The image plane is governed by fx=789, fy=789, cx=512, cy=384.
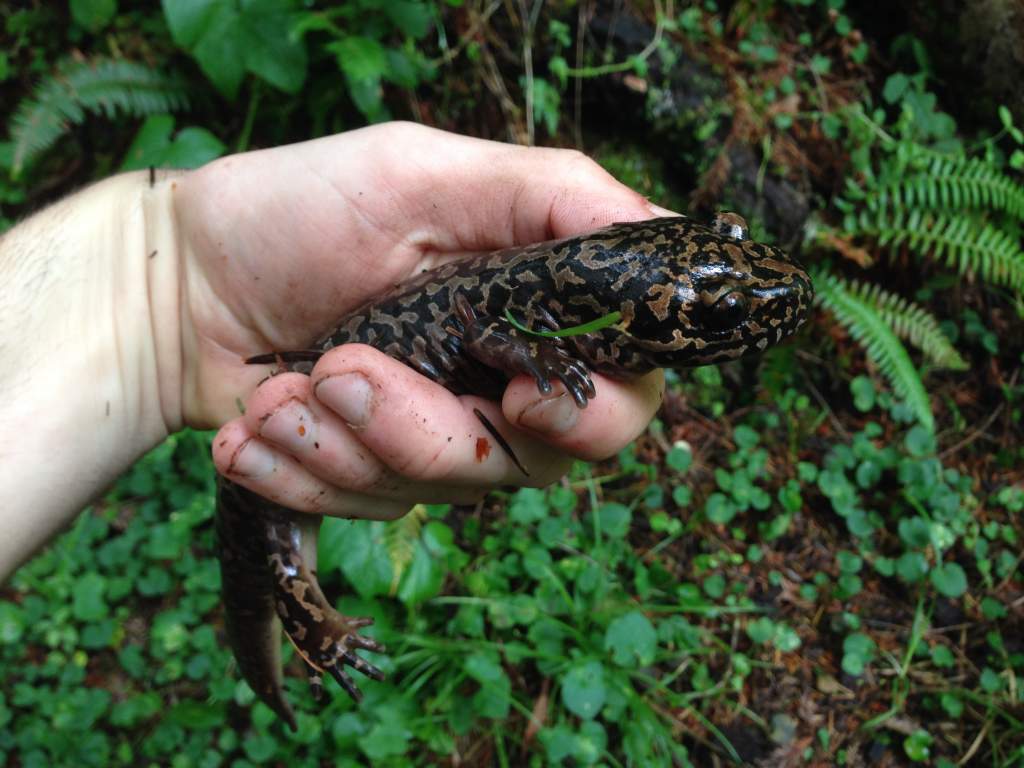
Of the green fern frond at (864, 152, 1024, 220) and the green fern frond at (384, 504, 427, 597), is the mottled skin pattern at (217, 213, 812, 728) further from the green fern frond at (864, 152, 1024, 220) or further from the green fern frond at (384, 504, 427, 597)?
the green fern frond at (864, 152, 1024, 220)

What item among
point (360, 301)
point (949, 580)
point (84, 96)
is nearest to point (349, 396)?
point (360, 301)

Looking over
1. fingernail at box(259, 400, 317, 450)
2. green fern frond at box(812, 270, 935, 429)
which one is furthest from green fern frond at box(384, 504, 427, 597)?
green fern frond at box(812, 270, 935, 429)

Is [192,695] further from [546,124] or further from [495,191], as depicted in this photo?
[546,124]

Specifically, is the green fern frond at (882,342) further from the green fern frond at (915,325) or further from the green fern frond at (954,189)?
the green fern frond at (954,189)

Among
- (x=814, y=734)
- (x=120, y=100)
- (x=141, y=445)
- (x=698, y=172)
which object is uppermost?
(x=120, y=100)

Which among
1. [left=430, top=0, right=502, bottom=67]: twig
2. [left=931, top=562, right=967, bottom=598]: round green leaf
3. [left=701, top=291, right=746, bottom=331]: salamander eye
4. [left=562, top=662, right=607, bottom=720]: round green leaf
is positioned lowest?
[left=931, top=562, right=967, bottom=598]: round green leaf

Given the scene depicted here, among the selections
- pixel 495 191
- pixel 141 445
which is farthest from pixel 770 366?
pixel 141 445
